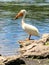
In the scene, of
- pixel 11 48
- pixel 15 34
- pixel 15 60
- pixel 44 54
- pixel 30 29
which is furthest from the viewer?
pixel 15 34

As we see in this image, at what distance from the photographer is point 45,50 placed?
37.7ft

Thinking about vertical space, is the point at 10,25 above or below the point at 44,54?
below

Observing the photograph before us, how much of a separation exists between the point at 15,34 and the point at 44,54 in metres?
6.87

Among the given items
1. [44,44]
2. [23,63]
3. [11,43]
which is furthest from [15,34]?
[23,63]

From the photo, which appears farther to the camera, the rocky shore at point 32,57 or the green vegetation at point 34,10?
the green vegetation at point 34,10

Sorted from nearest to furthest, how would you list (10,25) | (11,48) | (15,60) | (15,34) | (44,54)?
1. (15,60)
2. (44,54)
3. (11,48)
4. (15,34)
5. (10,25)

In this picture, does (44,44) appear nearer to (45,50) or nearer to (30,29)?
(45,50)

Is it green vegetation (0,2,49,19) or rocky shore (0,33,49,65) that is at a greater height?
rocky shore (0,33,49,65)

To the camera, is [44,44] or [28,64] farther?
[44,44]

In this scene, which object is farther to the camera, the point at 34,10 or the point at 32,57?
the point at 34,10

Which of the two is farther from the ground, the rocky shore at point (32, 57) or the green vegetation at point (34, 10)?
the rocky shore at point (32, 57)

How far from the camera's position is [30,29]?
594 inches

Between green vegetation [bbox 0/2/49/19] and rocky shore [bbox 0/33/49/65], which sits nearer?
rocky shore [bbox 0/33/49/65]

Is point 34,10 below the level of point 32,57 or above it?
below
